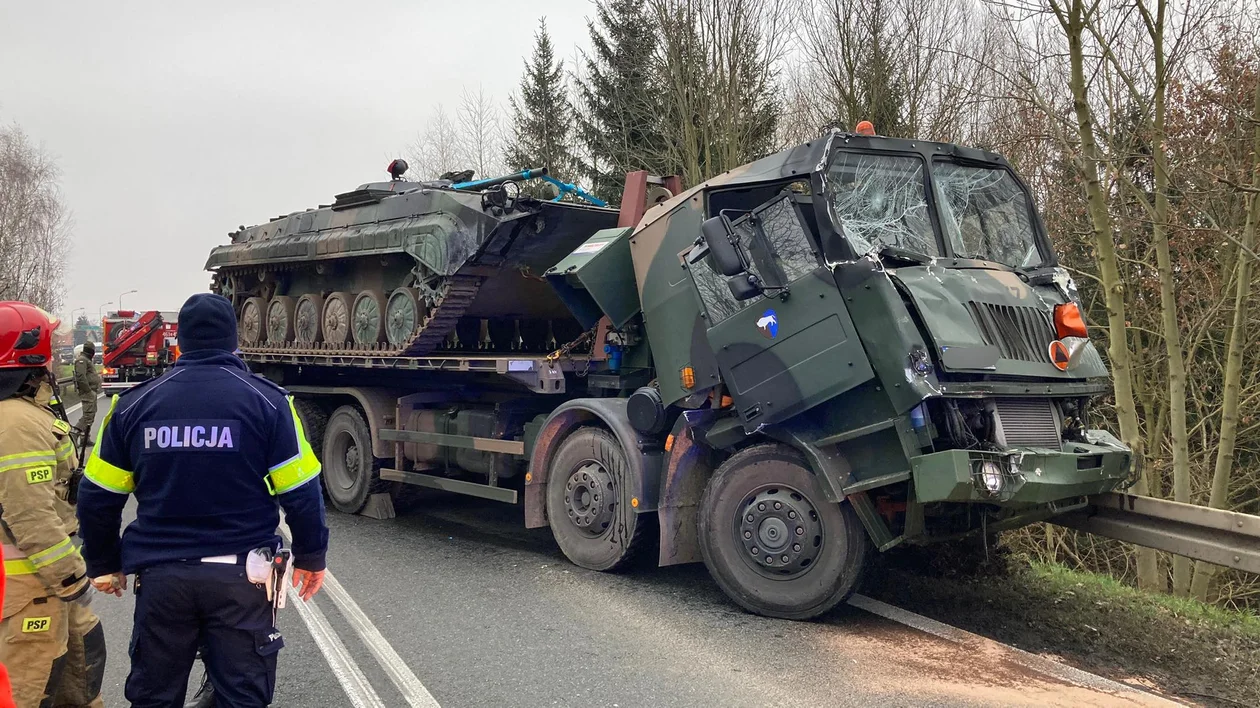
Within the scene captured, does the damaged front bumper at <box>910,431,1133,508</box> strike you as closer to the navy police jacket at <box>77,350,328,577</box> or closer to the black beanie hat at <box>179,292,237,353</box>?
the navy police jacket at <box>77,350,328,577</box>

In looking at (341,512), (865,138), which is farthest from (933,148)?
(341,512)

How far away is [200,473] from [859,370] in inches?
132

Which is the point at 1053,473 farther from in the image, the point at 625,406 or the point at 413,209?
the point at 413,209

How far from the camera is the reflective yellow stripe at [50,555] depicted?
3.27 meters

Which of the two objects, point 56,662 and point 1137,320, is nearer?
point 56,662

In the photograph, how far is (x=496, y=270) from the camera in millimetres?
8586

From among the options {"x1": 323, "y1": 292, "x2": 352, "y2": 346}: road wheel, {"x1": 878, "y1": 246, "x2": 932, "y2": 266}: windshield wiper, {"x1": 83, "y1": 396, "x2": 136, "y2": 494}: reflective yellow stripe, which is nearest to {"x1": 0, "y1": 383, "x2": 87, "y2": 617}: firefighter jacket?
{"x1": 83, "y1": 396, "x2": 136, "y2": 494}: reflective yellow stripe

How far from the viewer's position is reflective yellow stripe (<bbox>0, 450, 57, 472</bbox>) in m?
3.25

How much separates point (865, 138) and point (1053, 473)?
2264 millimetres

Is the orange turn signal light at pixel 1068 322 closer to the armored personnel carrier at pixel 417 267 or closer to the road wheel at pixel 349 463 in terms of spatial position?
the armored personnel carrier at pixel 417 267

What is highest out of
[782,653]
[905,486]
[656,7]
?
[656,7]

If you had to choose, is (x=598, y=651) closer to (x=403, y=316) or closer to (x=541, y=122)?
(x=403, y=316)

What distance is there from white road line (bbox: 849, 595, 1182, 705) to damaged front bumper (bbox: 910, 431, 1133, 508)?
0.78 metres

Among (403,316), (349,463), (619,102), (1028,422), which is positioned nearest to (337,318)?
(403,316)
